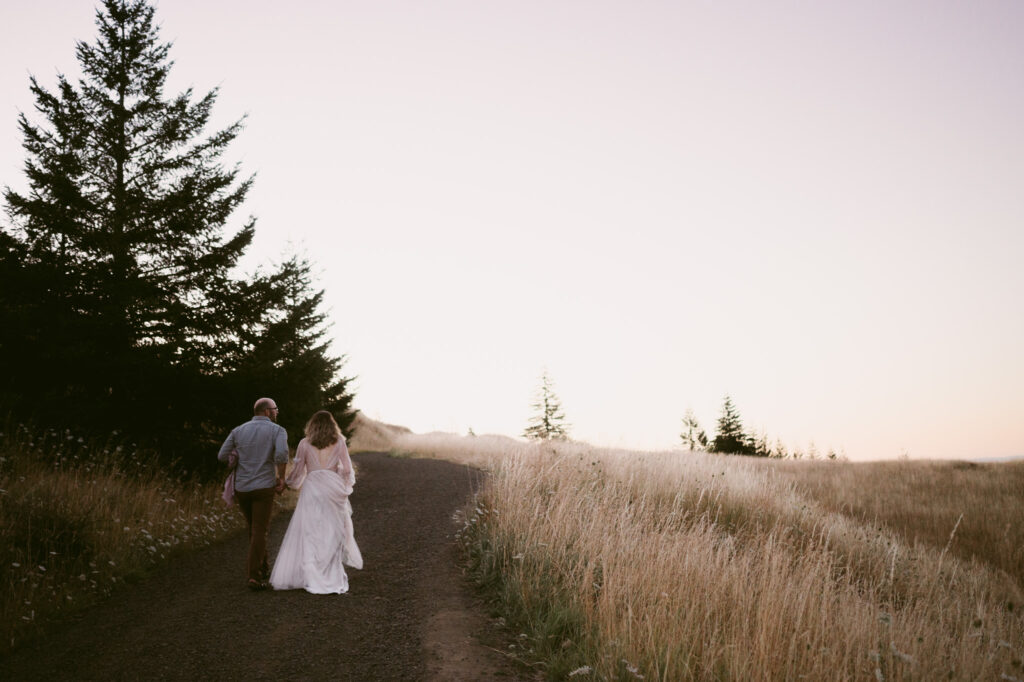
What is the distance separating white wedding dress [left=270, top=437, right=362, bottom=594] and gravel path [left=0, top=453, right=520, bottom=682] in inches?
9.5

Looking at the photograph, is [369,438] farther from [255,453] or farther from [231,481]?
[255,453]

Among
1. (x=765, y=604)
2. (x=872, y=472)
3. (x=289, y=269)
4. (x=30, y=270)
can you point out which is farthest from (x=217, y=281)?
(x=872, y=472)

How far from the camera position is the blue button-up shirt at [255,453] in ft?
24.8

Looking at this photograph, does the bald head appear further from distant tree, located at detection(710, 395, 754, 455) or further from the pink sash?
distant tree, located at detection(710, 395, 754, 455)

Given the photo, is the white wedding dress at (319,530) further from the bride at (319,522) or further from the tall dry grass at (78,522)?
the tall dry grass at (78,522)

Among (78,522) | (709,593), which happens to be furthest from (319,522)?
(709,593)

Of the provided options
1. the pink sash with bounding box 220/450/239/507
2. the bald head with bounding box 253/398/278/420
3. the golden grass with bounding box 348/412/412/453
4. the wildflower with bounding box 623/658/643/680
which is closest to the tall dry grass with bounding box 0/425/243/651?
the pink sash with bounding box 220/450/239/507

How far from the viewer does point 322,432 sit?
7898 millimetres

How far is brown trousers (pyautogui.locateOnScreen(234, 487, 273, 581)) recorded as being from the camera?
7.25 m

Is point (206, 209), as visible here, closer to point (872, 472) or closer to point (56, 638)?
point (56, 638)

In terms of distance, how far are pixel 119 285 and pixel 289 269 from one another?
342 centimetres

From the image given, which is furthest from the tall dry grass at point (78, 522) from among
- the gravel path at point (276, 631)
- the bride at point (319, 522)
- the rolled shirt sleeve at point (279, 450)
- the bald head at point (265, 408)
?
the bald head at point (265, 408)

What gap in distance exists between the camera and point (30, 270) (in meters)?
10.8

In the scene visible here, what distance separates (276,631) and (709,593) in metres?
4.53
